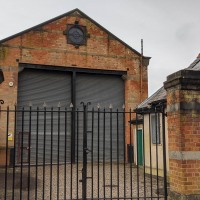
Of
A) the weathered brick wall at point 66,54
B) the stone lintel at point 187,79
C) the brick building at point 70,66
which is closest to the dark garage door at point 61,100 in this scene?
the brick building at point 70,66

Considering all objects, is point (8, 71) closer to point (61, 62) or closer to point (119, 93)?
point (61, 62)

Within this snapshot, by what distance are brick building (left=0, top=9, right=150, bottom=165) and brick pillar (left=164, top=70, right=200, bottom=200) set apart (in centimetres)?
1357

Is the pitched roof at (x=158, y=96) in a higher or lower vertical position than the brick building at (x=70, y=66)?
lower

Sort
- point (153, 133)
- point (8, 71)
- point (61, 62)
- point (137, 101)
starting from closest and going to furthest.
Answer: point (153, 133) → point (8, 71) → point (61, 62) → point (137, 101)

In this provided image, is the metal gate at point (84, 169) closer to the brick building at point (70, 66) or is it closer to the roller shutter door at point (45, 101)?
the roller shutter door at point (45, 101)

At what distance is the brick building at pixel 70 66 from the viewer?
18.7m

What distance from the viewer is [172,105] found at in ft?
20.2

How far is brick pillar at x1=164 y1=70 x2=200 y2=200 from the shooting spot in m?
5.75

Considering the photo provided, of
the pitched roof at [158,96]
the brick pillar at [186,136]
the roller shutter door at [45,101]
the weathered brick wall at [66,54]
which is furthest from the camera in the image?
the roller shutter door at [45,101]

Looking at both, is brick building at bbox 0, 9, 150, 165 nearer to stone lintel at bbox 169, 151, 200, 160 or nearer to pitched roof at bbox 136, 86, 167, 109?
pitched roof at bbox 136, 86, 167, 109

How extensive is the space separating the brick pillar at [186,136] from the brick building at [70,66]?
13.6m

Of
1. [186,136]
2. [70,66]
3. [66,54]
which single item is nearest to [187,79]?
[186,136]

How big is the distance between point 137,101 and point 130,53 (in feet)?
11.0

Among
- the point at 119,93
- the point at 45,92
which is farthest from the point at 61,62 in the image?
the point at 119,93
